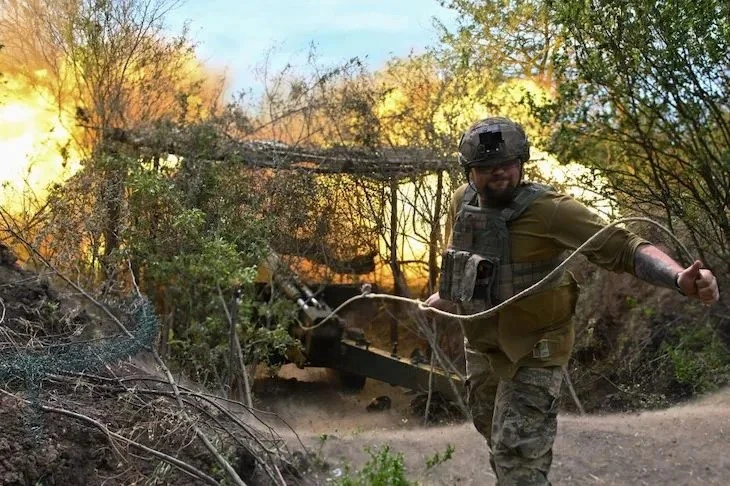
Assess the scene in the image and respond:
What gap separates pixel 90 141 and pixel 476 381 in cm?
653

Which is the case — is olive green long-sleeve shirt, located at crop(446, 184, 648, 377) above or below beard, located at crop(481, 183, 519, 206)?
below

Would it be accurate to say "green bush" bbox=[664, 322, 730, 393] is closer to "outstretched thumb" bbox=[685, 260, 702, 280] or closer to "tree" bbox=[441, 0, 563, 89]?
"tree" bbox=[441, 0, 563, 89]

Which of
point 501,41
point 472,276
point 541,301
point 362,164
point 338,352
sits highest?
point 501,41

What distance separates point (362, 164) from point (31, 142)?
377cm

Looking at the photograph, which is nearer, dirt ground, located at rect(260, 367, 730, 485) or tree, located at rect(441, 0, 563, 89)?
dirt ground, located at rect(260, 367, 730, 485)

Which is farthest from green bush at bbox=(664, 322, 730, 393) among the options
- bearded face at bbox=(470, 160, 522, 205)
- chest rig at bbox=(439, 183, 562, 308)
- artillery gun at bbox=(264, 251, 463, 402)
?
bearded face at bbox=(470, 160, 522, 205)

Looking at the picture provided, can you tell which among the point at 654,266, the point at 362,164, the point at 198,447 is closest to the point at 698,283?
the point at 654,266

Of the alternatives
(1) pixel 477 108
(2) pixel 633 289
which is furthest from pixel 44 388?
(2) pixel 633 289

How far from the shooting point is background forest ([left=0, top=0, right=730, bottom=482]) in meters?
6.98

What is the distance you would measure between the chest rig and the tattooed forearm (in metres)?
0.49

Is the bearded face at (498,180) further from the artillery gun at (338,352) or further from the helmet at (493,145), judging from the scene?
the artillery gun at (338,352)

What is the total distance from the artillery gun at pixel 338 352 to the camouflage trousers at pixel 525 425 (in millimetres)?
4456

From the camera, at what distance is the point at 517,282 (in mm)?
3416

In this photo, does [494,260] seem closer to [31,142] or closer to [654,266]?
Result: [654,266]
